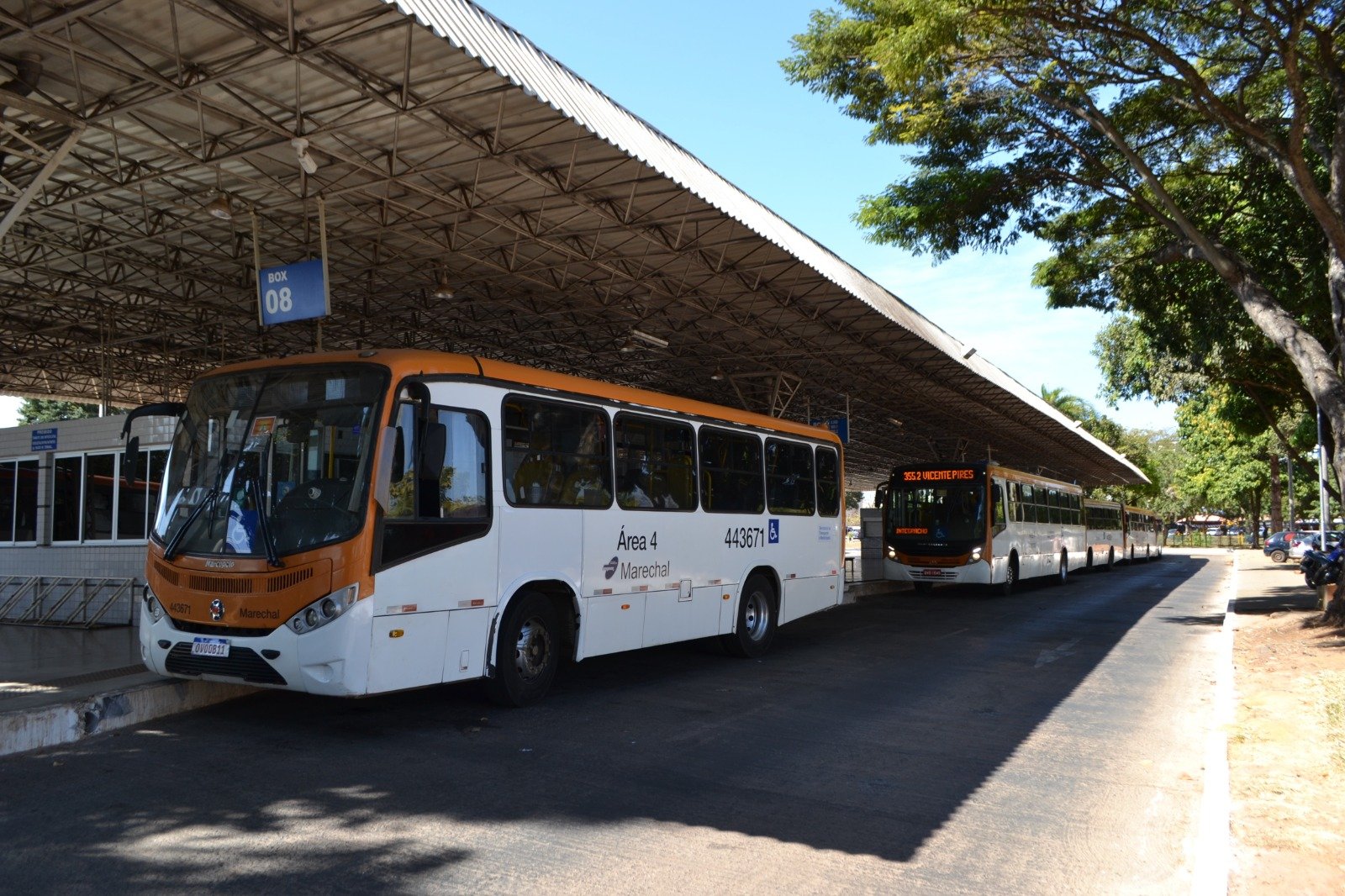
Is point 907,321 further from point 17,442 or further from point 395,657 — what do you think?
point 17,442

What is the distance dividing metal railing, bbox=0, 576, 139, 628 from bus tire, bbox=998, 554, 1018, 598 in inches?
709

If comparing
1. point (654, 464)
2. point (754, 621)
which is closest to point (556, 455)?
point (654, 464)

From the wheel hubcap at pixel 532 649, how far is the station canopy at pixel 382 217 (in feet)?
16.5

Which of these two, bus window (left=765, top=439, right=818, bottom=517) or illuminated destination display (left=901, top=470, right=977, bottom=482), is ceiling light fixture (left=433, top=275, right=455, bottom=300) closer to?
bus window (left=765, top=439, right=818, bottom=517)

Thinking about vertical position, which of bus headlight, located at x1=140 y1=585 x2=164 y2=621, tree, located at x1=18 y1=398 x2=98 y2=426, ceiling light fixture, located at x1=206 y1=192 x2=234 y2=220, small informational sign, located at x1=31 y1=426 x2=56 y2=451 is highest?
tree, located at x1=18 y1=398 x2=98 y2=426

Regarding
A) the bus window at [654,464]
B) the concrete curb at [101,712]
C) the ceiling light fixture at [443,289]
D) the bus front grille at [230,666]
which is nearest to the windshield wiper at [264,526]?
the bus front grille at [230,666]

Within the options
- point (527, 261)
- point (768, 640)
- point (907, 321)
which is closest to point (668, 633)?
point (768, 640)

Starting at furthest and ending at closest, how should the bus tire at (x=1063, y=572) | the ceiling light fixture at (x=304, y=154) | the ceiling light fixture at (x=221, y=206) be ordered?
the bus tire at (x=1063, y=572) → the ceiling light fixture at (x=221, y=206) → the ceiling light fixture at (x=304, y=154)

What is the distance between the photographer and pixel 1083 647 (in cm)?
1359

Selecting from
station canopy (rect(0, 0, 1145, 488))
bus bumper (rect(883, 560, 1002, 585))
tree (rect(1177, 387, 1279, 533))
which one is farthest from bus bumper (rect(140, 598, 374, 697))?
tree (rect(1177, 387, 1279, 533))

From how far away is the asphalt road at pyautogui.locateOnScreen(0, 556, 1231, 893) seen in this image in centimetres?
474

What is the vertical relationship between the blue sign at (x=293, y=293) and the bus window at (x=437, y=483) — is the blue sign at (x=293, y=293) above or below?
above

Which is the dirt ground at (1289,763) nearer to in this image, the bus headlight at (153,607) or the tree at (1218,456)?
the bus headlight at (153,607)

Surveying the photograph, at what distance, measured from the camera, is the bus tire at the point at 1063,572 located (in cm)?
2879
